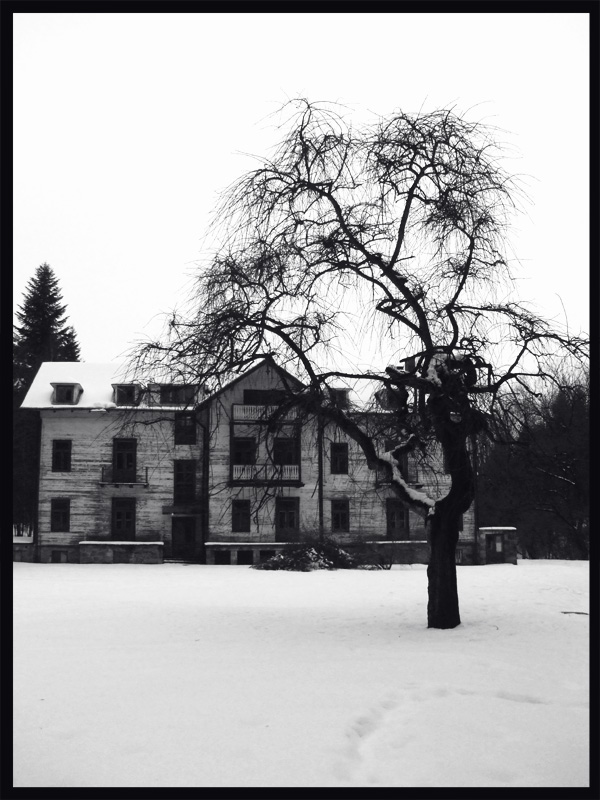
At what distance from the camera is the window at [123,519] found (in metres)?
33.1

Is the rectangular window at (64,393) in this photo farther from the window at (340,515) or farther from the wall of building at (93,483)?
the window at (340,515)

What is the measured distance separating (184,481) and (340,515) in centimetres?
803

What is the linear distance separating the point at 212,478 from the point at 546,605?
21601 millimetres

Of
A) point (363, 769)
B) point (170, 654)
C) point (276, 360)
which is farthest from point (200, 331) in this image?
point (363, 769)

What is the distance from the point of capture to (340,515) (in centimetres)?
3397

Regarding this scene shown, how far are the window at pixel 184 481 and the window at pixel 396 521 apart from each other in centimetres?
983

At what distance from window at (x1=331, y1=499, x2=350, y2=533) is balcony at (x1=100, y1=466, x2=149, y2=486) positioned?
30.8ft

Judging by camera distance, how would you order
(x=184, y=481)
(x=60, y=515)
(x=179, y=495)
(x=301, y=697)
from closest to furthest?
(x=301, y=697), (x=60, y=515), (x=179, y=495), (x=184, y=481)

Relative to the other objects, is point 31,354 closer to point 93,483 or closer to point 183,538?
point 93,483

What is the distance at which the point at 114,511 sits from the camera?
1308 inches

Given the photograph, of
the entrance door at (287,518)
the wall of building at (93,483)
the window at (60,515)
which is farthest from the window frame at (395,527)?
the window at (60,515)

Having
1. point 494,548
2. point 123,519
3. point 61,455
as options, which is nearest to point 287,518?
point 123,519

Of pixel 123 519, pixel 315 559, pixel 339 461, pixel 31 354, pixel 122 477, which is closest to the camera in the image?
pixel 315 559
